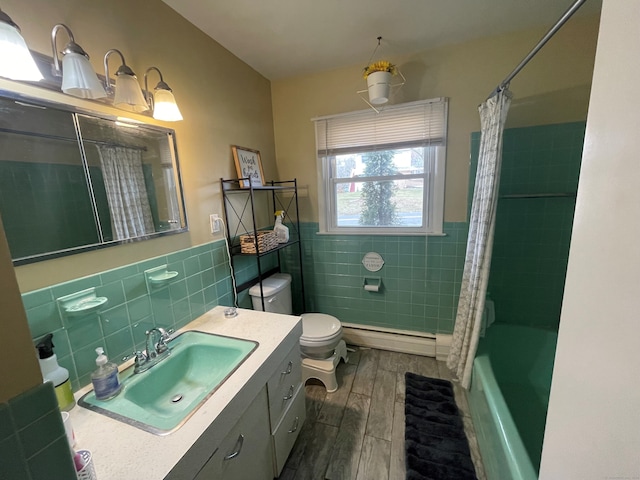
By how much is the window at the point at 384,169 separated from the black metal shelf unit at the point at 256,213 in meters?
0.29

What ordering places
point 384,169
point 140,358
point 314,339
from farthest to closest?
point 384,169, point 314,339, point 140,358

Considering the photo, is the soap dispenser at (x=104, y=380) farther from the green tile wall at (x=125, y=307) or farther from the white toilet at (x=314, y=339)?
the white toilet at (x=314, y=339)

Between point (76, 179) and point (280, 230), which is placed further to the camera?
point (280, 230)

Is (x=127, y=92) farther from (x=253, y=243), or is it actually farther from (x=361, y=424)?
(x=361, y=424)

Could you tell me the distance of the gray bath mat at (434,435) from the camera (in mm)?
1285

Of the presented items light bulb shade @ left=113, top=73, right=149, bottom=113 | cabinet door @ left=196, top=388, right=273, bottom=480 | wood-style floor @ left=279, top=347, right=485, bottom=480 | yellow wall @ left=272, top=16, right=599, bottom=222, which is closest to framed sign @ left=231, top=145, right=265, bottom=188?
yellow wall @ left=272, top=16, right=599, bottom=222

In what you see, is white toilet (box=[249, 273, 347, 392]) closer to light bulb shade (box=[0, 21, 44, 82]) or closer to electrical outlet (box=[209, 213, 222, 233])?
electrical outlet (box=[209, 213, 222, 233])

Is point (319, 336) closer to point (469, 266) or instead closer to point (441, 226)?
point (469, 266)

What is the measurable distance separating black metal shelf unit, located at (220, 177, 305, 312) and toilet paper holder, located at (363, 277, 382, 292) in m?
0.56

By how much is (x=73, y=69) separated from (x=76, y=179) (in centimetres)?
36

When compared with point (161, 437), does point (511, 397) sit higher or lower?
lower

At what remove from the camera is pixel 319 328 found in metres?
1.89

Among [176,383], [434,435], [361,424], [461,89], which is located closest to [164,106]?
[176,383]

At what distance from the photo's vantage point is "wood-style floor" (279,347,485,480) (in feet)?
4.36
